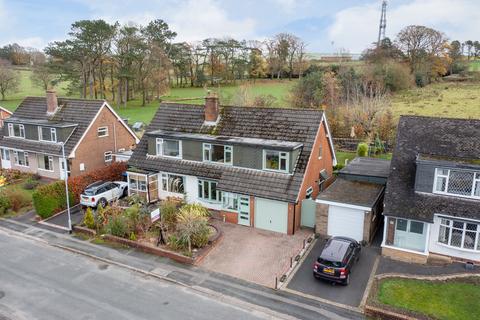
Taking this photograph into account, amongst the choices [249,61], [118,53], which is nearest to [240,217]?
[118,53]

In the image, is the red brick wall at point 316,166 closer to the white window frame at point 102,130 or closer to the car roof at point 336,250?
the car roof at point 336,250

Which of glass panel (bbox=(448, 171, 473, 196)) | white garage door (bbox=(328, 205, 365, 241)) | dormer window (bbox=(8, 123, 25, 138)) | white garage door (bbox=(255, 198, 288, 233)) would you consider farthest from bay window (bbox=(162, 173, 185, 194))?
dormer window (bbox=(8, 123, 25, 138))

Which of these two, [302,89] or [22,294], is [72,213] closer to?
[22,294]

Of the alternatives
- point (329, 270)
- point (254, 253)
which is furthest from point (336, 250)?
point (254, 253)

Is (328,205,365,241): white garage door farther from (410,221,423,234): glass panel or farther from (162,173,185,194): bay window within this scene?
(162,173,185,194): bay window

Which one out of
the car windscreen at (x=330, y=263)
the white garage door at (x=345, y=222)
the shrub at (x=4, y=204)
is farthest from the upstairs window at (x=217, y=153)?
the shrub at (x=4, y=204)

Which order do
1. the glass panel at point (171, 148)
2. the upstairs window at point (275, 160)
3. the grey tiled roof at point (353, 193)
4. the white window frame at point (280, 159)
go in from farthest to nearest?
the glass panel at point (171, 148) → the upstairs window at point (275, 160) → the white window frame at point (280, 159) → the grey tiled roof at point (353, 193)
